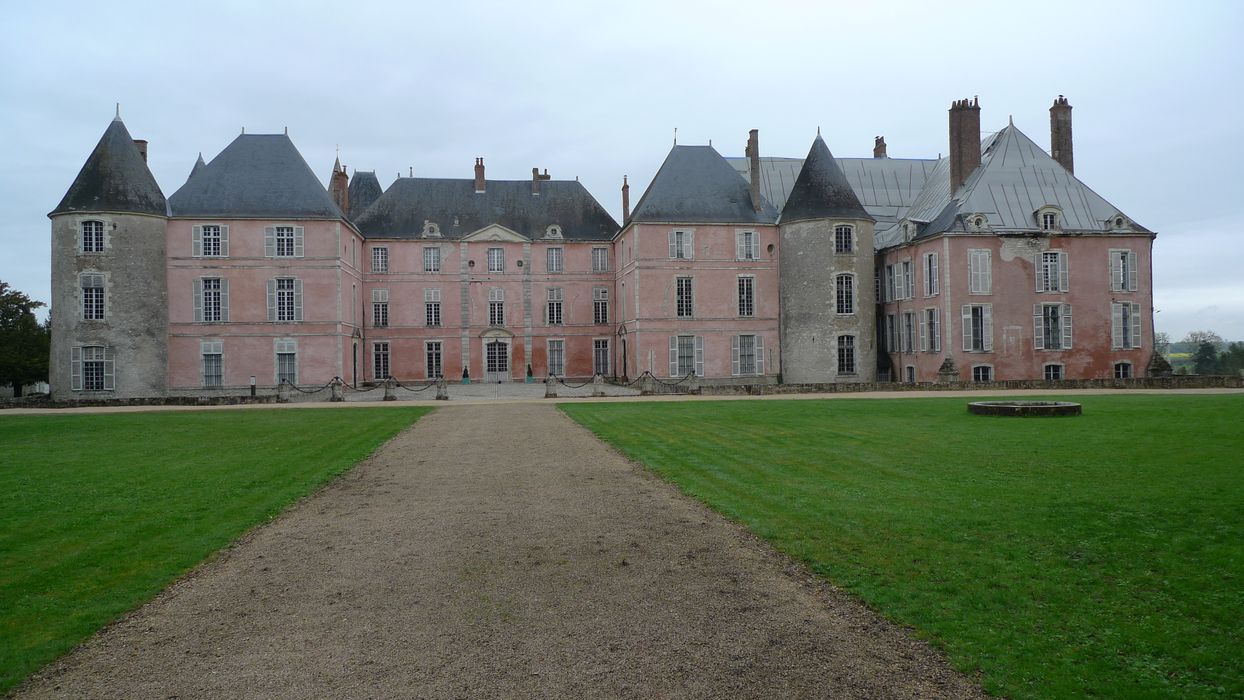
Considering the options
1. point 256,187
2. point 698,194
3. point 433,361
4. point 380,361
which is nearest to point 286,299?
point 256,187

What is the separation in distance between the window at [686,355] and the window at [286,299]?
14873mm

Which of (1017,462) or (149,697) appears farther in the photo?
(1017,462)

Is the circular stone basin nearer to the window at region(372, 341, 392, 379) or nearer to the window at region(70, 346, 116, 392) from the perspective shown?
the window at region(372, 341, 392, 379)

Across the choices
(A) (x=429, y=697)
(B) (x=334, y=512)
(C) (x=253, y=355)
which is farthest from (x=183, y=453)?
(C) (x=253, y=355)

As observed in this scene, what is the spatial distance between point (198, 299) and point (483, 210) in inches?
521

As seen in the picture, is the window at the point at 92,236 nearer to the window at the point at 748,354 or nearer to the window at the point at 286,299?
the window at the point at 286,299

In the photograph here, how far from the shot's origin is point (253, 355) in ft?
106

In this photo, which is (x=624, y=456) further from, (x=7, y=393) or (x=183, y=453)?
(x=7, y=393)

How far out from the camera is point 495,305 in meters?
38.8

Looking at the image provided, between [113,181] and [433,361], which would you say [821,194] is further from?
[113,181]

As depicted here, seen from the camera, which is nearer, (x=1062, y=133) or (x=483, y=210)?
(x=1062, y=133)

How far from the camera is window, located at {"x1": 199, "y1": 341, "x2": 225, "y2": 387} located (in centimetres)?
3186

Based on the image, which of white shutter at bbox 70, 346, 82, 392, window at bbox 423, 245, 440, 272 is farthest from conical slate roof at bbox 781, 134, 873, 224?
white shutter at bbox 70, 346, 82, 392

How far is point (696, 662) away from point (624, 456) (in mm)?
7649
